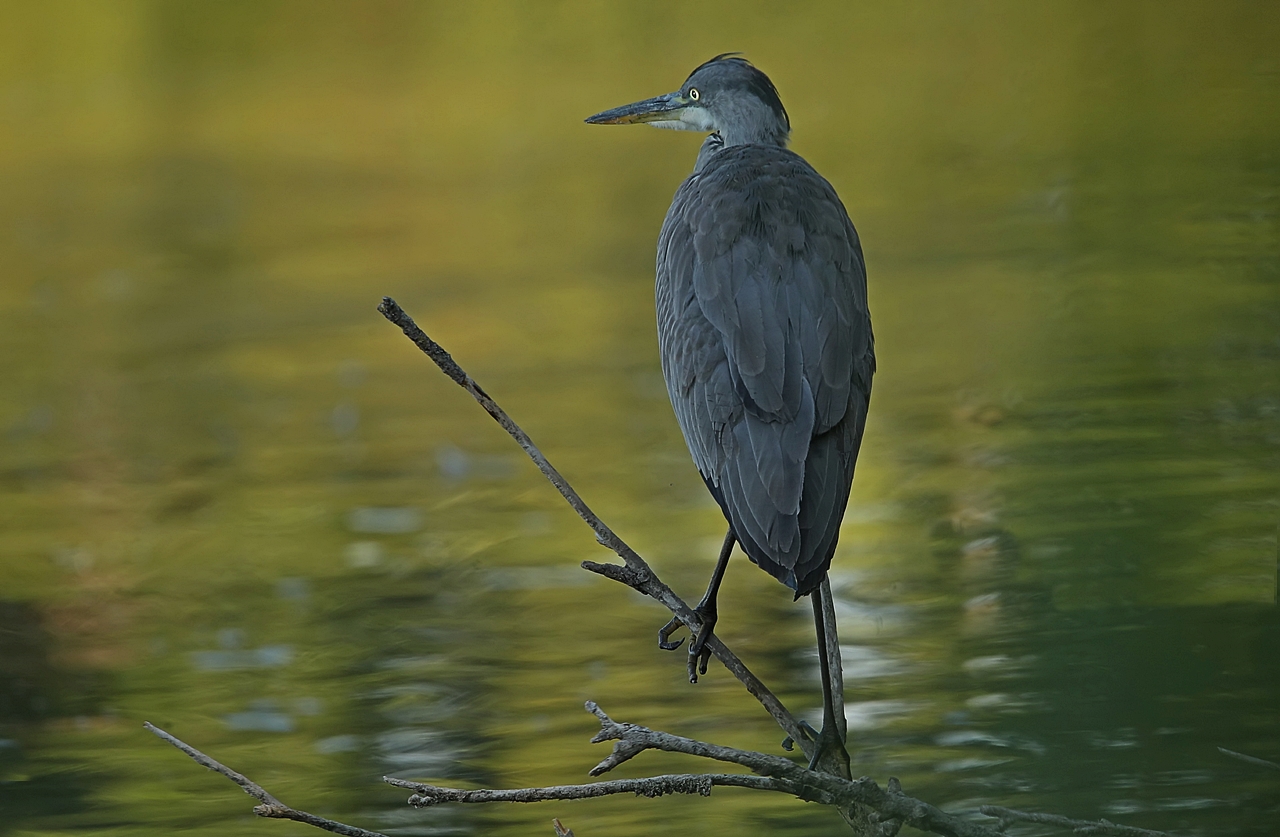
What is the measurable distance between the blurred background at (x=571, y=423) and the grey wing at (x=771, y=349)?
1595mm

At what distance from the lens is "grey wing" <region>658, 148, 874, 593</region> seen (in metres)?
3.02

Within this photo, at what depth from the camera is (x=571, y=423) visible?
7.75 metres

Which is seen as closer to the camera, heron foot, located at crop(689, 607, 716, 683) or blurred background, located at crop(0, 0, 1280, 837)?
heron foot, located at crop(689, 607, 716, 683)

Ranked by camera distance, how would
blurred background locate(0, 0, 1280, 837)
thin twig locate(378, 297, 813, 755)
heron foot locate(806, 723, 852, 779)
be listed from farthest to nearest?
blurred background locate(0, 0, 1280, 837) < heron foot locate(806, 723, 852, 779) < thin twig locate(378, 297, 813, 755)

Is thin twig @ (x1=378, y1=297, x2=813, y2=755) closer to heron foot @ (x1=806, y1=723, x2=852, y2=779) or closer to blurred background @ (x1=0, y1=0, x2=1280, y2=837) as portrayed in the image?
heron foot @ (x1=806, y1=723, x2=852, y2=779)

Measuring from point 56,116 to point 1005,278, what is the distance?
335 inches

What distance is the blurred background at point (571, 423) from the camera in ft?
16.3

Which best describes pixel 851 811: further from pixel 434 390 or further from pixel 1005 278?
pixel 1005 278

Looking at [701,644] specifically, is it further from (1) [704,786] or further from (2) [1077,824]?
A: (2) [1077,824]

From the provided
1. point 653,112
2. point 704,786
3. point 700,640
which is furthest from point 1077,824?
point 653,112

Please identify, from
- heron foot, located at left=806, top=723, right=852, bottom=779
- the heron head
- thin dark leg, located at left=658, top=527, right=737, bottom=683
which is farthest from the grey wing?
the heron head

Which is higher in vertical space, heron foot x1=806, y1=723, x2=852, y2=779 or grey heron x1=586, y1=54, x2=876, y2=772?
grey heron x1=586, y1=54, x2=876, y2=772

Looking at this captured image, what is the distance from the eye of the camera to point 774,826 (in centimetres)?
443

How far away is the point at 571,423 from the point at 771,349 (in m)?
4.57
